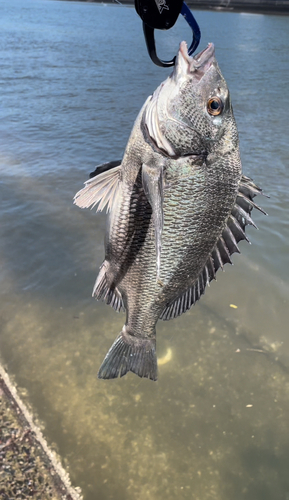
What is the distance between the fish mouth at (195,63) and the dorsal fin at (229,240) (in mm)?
558

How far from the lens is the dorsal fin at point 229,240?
194cm

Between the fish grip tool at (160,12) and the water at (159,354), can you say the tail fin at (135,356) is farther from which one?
the fish grip tool at (160,12)

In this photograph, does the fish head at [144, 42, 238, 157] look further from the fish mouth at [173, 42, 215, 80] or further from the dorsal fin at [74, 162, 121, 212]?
the dorsal fin at [74, 162, 121, 212]

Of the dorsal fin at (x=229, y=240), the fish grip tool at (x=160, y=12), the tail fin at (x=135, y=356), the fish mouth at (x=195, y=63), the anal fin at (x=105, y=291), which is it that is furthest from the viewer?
the tail fin at (x=135, y=356)

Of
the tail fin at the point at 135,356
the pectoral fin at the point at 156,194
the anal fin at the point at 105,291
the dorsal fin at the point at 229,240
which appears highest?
the pectoral fin at the point at 156,194

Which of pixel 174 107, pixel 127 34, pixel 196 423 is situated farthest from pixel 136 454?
pixel 127 34

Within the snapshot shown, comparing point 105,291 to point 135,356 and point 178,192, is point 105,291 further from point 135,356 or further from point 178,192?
point 178,192

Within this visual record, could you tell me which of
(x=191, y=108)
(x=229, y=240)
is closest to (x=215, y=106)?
(x=191, y=108)

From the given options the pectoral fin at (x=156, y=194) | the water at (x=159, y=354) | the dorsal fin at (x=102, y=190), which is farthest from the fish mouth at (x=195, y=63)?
the water at (x=159, y=354)

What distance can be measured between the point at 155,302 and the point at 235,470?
1398 millimetres

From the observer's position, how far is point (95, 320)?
354cm

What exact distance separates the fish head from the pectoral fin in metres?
0.12

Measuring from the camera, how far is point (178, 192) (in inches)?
69.4

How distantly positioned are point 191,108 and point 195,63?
20 cm
